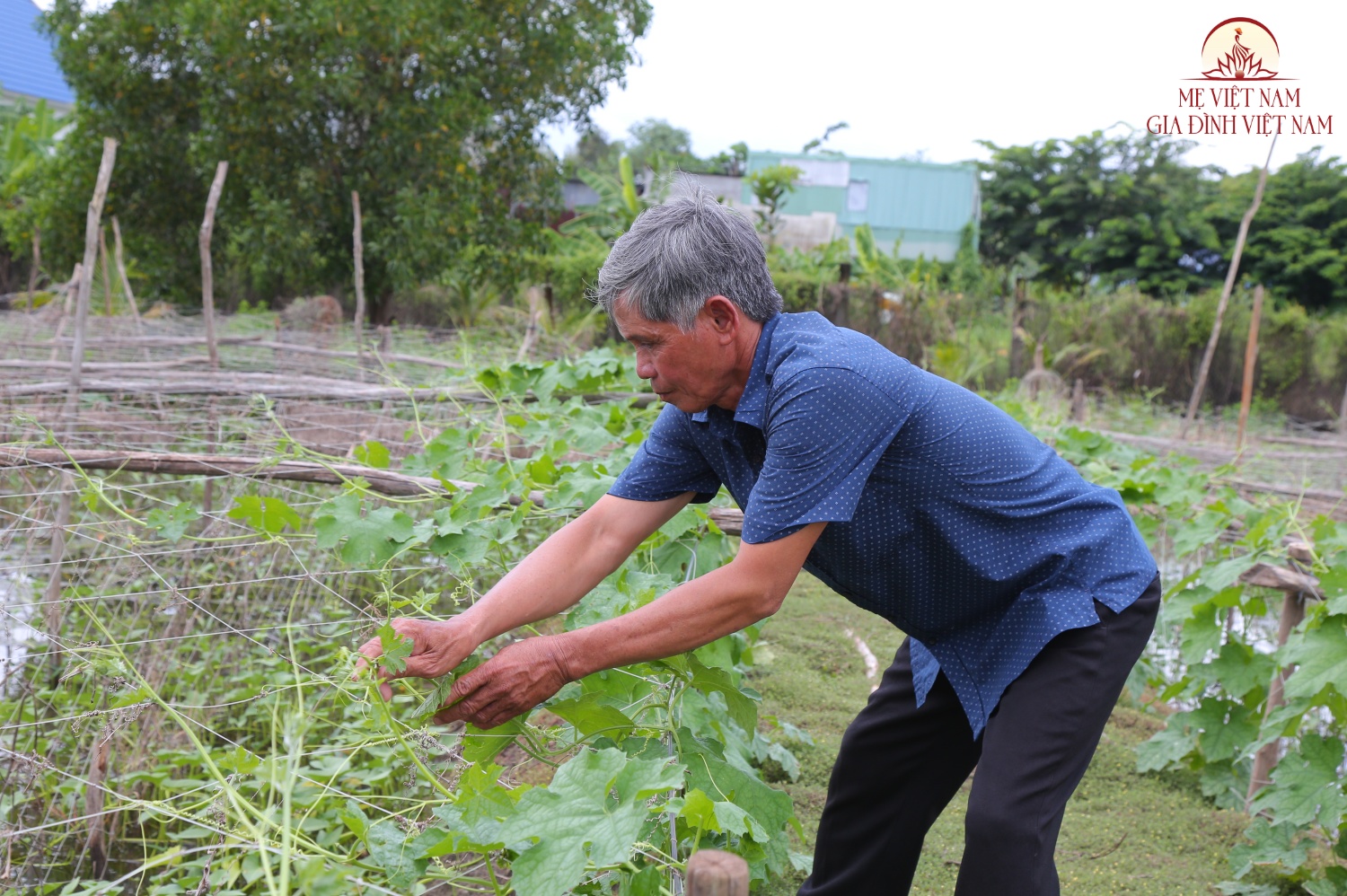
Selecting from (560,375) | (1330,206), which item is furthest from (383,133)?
(1330,206)

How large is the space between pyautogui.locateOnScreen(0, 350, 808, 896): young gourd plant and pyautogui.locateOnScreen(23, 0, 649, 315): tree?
6.65 m

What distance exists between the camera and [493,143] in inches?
452

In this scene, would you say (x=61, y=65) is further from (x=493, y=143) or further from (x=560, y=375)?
(x=560, y=375)

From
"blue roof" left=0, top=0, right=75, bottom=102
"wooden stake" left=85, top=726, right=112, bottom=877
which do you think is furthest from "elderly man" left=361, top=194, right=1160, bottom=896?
"blue roof" left=0, top=0, right=75, bottom=102

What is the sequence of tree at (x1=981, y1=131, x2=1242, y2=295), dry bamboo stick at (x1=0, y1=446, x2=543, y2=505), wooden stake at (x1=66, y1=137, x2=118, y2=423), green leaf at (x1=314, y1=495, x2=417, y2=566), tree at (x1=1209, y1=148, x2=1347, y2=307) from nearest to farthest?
green leaf at (x1=314, y1=495, x2=417, y2=566), dry bamboo stick at (x1=0, y1=446, x2=543, y2=505), wooden stake at (x1=66, y1=137, x2=118, y2=423), tree at (x1=1209, y1=148, x2=1347, y2=307), tree at (x1=981, y1=131, x2=1242, y2=295)

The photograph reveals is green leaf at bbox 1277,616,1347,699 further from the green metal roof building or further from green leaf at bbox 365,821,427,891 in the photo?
the green metal roof building

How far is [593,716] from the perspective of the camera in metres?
1.96

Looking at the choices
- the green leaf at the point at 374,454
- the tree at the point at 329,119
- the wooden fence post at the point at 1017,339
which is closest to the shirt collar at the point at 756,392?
the green leaf at the point at 374,454

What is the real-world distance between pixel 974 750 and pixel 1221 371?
45.7 ft

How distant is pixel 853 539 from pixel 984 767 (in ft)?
1.44

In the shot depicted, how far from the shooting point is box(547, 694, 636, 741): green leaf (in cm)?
193

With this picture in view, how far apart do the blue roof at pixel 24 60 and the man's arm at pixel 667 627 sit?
24.2m

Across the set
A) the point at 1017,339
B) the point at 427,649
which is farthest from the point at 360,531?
the point at 1017,339

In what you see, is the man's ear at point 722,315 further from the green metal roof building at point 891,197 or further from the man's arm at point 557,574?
the green metal roof building at point 891,197
